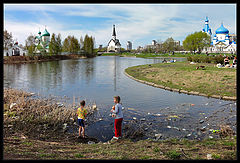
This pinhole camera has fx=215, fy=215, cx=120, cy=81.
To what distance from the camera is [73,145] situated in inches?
304

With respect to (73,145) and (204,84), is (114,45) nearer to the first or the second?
(204,84)

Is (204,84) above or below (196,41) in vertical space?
below

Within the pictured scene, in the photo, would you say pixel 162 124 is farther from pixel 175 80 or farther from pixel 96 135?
pixel 175 80

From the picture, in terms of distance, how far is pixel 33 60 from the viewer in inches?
2872

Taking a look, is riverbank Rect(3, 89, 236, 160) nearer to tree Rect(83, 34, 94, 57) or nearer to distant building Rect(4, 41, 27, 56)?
distant building Rect(4, 41, 27, 56)

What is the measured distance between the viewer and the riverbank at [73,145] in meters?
6.02

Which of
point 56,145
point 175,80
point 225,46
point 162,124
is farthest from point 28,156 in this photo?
point 225,46

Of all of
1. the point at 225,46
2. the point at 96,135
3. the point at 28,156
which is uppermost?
the point at 225,46

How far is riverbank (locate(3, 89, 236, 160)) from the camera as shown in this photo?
19.7ft

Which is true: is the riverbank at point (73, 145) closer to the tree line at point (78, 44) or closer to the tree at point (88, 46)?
the tree line at point (78, 44)

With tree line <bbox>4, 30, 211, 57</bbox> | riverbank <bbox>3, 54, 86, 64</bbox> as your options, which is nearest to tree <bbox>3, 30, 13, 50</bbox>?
tree line <bbox>4, 30, 211, 57</bbox>

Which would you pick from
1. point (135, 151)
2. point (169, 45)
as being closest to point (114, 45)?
point (169, 45)

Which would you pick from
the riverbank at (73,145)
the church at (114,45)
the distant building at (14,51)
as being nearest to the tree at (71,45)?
the distant building at (14,51)

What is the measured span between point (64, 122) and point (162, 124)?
4.87m
